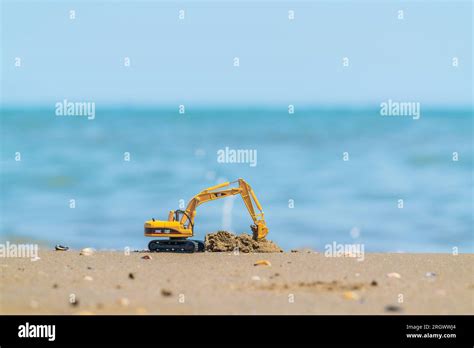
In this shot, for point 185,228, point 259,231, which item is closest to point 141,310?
point 259,231

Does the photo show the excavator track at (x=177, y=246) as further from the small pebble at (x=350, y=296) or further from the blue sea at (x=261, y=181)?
the small pebble at (x=350, y=296)

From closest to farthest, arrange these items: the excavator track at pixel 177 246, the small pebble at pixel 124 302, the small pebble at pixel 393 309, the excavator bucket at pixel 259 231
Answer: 1. the small pebble at pixel 393 309
2. the small pebble at pixel 124 302
3. the excavator track at pixel 177 246
4. the excavator bucket at pixel 259 231

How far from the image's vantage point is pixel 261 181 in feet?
95.1

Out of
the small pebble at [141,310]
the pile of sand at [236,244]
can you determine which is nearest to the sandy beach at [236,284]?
the small pebble at [141,310]

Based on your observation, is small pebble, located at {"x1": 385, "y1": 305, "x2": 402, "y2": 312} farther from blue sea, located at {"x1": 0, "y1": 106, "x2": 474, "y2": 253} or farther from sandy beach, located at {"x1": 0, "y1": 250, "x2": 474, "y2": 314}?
blue sea, located at {"x1": 0, "y1": 106, "x2": 474, "y2": 253}

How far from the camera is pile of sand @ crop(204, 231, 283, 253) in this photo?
1248 cm

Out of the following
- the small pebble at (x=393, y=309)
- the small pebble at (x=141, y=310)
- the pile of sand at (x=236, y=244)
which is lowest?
the small pebble at (x=393, y=309)

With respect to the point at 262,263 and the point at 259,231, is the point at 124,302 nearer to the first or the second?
the point at 262,263

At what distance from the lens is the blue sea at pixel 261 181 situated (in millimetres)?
19516

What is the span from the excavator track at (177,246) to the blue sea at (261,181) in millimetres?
3774

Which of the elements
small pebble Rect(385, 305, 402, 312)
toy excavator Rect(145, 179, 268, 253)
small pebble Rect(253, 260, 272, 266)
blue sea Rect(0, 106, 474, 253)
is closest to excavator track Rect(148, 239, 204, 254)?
toy excavator Rect(145, 179, 268, 253)
